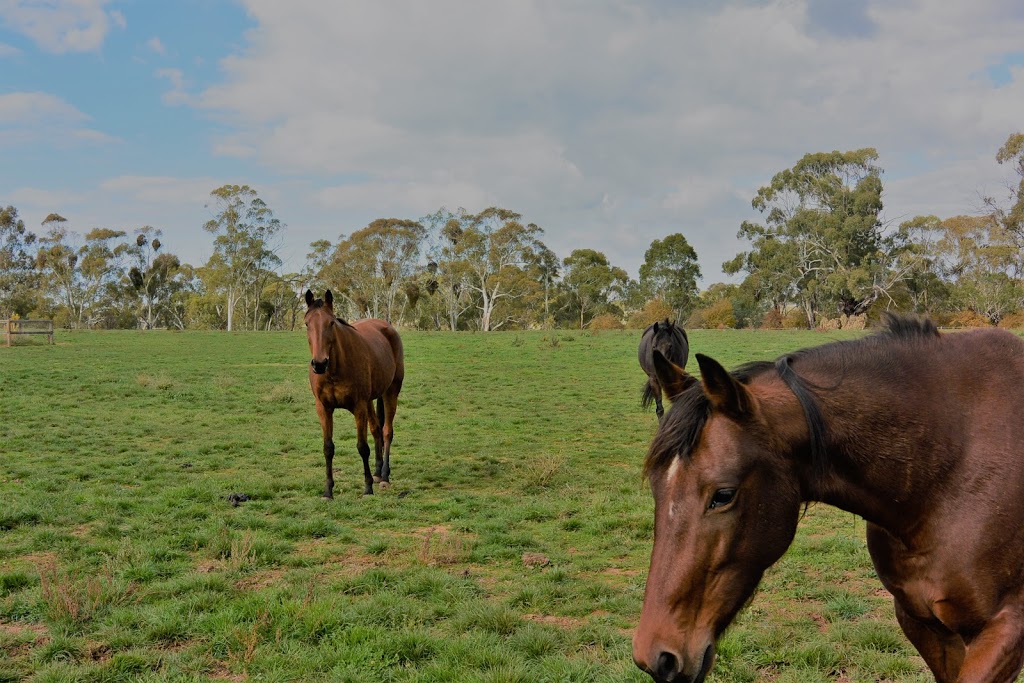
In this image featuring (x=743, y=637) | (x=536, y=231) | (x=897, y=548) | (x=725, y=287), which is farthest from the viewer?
(x=725, y=287)

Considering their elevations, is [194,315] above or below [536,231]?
below

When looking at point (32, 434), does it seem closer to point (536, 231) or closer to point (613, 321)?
point (613, 321)

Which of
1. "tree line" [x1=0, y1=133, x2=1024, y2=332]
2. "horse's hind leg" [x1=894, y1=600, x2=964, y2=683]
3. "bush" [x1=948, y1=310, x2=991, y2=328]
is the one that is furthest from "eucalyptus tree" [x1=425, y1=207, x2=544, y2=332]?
"horse's hind leg" [x1=894, y1=600, x2=964, y2=683]

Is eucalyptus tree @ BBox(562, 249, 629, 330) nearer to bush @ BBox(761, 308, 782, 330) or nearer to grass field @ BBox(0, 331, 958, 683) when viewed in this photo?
bush @ BBox(761, 308, 782, 330)

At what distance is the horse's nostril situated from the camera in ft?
6.31

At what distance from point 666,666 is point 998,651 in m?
1.13

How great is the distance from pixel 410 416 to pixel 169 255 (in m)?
62.4

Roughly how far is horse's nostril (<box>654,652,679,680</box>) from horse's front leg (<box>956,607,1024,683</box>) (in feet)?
3.25

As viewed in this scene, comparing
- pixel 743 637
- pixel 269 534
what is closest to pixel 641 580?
pixel 743 637

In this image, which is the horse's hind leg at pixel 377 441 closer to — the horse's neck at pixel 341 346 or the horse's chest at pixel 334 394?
the horse's chest at pixel 334 394

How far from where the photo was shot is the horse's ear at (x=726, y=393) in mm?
1936

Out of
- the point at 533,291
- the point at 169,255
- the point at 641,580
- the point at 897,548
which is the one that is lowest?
the point at 641,580

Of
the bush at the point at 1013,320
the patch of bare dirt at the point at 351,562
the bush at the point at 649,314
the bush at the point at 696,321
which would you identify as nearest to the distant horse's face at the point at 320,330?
the patch of bare dirt at the point at 351,562

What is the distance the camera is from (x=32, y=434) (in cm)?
1112
